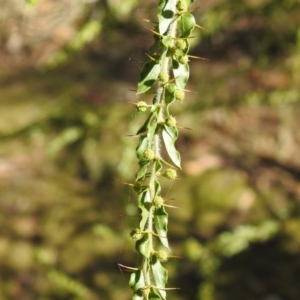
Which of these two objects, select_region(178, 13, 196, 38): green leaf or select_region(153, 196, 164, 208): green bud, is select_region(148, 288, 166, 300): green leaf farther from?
select_region(178, 13, 196, 38): green leaf

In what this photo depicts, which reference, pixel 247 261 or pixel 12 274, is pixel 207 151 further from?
pixel 12 274

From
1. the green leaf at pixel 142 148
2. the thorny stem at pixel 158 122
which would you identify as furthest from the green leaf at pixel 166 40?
the green leaf at pixel 142 148

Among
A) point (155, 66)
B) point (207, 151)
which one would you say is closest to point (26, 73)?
point (207, 151)

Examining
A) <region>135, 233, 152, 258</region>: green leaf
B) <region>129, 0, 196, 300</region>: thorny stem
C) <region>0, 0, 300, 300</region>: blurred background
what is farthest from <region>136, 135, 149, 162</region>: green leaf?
<region>0, 0, 300, 300</region>: blurred background

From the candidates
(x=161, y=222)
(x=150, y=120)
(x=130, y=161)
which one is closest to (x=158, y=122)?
(x=150, y=120)

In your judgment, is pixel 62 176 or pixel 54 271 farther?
pixel 62 176

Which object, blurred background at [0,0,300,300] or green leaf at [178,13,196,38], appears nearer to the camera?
green leaf at [178,13,196,38]
